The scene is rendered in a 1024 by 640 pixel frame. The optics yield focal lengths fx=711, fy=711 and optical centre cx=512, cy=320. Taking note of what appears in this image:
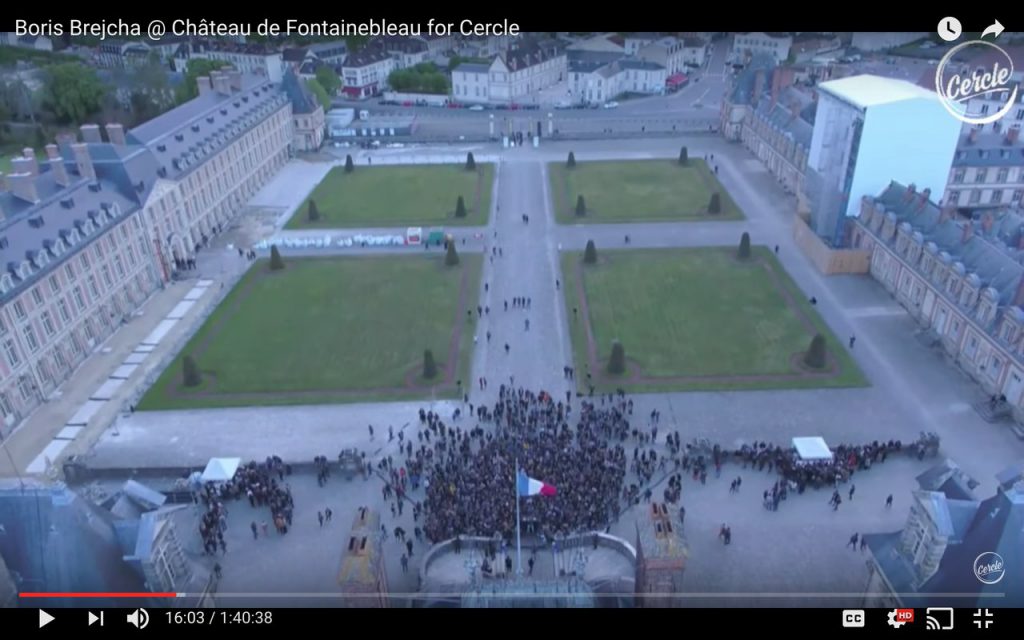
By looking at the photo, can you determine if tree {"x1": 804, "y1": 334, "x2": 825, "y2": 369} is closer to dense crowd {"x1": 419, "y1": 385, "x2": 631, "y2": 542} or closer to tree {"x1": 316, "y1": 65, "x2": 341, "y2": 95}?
dense crowd {"x1": 419, "y1": 385, "x2": 631, "y2": 542}

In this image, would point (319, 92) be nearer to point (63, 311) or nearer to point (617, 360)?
point (63, 311)

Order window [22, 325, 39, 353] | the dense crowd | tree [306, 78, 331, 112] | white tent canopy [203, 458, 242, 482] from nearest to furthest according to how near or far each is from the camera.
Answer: the dense crowd → white tent canopy [203, 458, 242, 482] → window [22, 325, 39, 353] → tree [306, 78, 331, 112]

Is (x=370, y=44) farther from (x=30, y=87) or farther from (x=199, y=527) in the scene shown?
(x=199, y=527)

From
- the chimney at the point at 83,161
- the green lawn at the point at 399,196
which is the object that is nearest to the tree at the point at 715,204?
the green lawn at the point at 399,196
